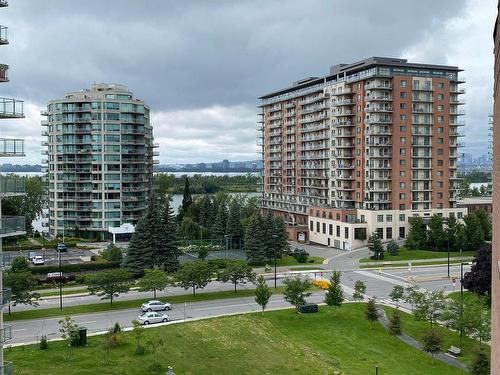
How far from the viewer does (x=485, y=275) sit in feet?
138

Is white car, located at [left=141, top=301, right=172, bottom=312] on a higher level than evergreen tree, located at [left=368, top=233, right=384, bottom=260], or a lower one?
lower

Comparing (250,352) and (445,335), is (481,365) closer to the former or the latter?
(445,335)

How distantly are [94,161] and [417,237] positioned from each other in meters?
51.6

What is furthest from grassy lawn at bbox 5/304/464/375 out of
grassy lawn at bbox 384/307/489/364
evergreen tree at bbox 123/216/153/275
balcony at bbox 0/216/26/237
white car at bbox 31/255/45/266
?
white car at bbox 31/255/45/266

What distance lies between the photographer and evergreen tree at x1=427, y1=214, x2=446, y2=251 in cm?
7269

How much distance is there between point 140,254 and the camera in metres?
54.3

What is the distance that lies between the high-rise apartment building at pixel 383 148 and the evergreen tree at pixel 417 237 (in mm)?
4777

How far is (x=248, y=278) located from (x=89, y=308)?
532 inches

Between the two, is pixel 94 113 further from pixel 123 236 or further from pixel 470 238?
pixel 470 238

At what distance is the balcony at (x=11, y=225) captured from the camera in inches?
749

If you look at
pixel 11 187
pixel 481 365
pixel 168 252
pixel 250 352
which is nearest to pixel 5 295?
pixel 11 187

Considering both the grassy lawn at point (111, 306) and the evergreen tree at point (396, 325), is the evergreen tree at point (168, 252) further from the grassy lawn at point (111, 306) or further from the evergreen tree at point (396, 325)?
the evergreen tree at point (396, 325)

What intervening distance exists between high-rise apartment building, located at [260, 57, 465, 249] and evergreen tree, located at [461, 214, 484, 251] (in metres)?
Result: 9.52

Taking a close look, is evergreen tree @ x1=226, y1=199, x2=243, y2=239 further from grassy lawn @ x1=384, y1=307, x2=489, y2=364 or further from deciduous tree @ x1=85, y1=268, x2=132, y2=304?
grassy lawn @ x1=384, y1=307, x2=489, y2=364
